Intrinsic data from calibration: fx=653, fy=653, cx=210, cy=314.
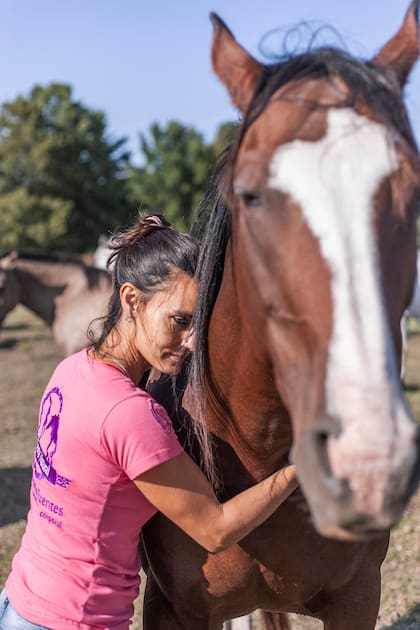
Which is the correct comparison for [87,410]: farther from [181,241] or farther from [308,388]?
[308,388]

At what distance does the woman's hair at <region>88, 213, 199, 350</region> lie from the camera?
6.13 ft

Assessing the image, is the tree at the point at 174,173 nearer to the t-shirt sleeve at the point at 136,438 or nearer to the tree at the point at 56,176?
the tree at the point at 56,176

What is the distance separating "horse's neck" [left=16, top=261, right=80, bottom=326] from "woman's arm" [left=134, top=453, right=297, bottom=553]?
801cm

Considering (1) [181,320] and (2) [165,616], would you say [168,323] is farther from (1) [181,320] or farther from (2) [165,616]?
(2) [165,616]

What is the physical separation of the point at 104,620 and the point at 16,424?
6553mm

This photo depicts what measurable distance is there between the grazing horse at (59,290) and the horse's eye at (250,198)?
797 cm

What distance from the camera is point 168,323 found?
6.10ft

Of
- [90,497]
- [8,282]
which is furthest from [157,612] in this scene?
[8,282]

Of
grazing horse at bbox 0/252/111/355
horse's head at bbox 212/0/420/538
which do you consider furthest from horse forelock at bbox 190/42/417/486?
grazing horse at bbox 0/252/111/355

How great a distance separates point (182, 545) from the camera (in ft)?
6.46

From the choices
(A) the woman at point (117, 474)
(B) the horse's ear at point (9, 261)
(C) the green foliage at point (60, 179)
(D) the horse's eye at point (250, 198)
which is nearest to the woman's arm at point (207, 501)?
(A) the woman at point (117, 474)

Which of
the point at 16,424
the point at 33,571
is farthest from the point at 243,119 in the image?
the point at 16,424

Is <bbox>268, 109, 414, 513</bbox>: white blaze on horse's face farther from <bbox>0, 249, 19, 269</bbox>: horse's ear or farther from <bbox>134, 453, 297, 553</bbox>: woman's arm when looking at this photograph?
<bbox>0, 249, 19, 269</bbox>: horse's ear

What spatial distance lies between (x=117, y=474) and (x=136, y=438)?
0.56 ft
